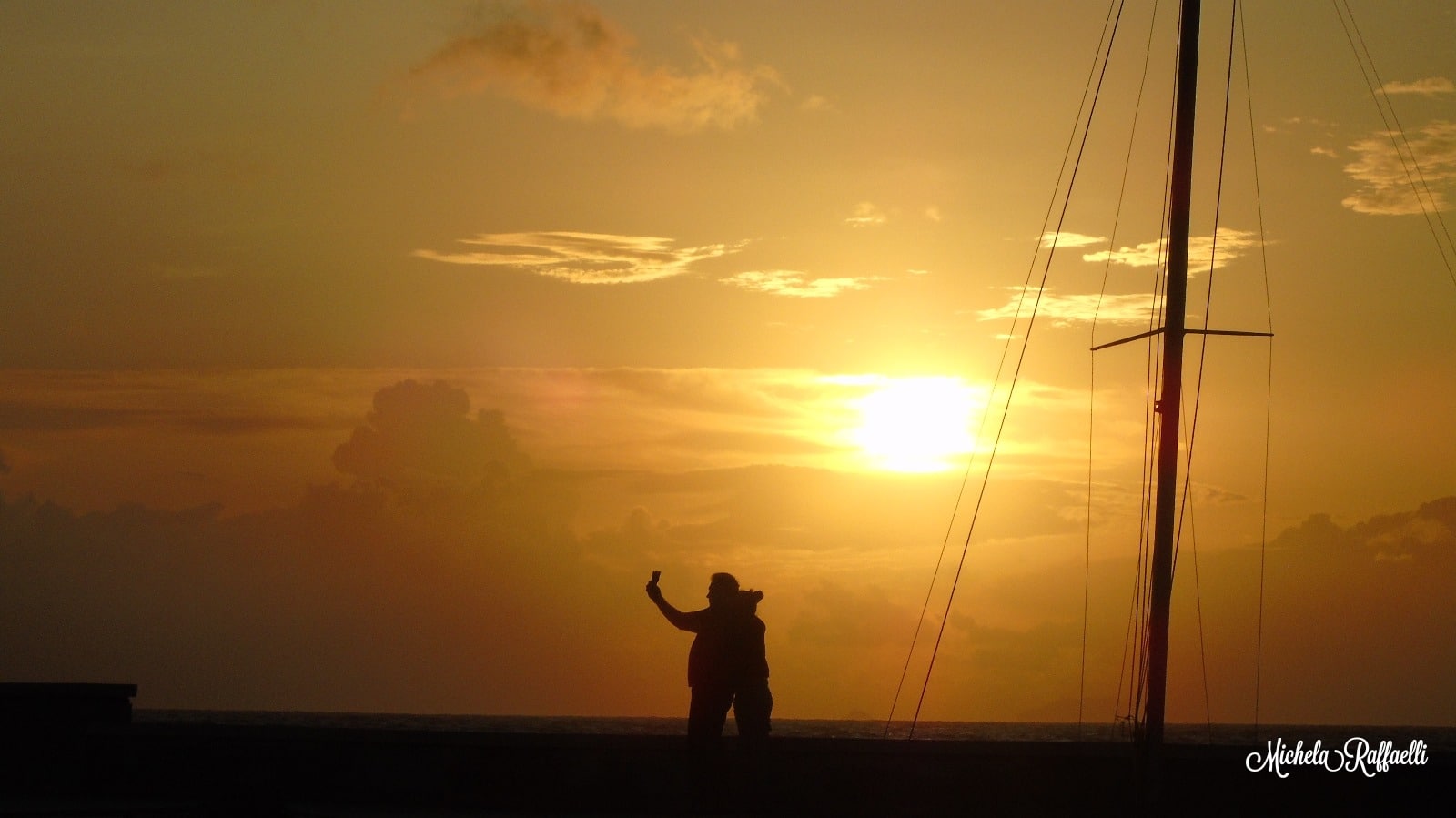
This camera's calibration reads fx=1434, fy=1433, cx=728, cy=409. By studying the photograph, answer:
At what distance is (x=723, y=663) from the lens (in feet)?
46.0

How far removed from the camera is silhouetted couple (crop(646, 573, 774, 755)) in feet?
45.9

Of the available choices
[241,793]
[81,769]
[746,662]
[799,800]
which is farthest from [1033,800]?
[81,769]

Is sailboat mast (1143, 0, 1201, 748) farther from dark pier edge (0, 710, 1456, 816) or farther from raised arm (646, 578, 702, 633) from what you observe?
raised arm (646, 578, 702, 633)

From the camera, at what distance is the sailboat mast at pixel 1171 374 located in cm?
1562

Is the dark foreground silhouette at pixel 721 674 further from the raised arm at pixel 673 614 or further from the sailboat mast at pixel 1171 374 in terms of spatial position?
the sailboat mast at pixel 1171 374

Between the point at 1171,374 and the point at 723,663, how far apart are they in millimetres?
6170

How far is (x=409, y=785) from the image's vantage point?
571 inches
